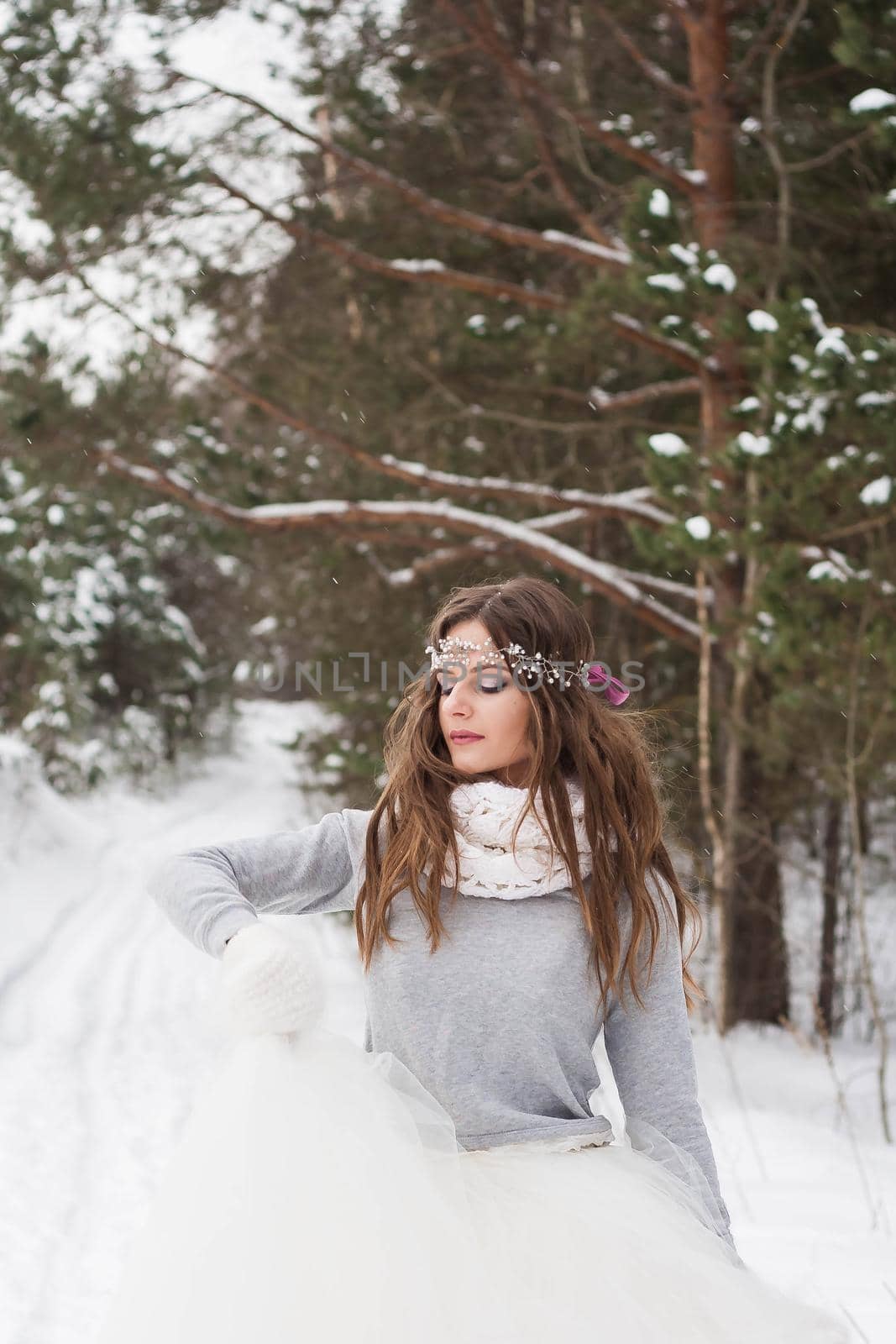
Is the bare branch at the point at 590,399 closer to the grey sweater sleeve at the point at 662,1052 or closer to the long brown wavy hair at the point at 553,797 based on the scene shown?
the long brown wavy hair at the point at 553,797

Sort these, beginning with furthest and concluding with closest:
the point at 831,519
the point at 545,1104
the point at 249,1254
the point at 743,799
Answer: the point at 743,799, the point at 831,519, the point at 545,1104, the point at 249,1254

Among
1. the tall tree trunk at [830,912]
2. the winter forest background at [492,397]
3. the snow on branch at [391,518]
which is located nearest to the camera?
the winter forest background at [492,397]

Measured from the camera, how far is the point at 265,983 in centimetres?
153

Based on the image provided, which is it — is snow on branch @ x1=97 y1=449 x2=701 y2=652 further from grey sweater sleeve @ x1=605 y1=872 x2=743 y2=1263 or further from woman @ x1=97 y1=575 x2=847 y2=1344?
grey sweater sleeve @ x1=605 y1=872 x2=743 y2=1263

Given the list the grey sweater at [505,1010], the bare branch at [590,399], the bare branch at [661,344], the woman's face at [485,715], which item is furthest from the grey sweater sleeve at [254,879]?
the bare branch at [661,344]

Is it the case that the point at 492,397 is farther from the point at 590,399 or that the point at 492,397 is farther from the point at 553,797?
the point at 553,797

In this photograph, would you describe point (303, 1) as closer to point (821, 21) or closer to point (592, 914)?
point (821, 21)

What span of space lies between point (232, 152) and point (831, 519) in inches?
153

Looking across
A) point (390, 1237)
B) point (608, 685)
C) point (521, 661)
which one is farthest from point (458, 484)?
point (390, 1237)

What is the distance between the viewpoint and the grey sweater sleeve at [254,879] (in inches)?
64.7

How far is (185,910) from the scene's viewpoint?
1.66m

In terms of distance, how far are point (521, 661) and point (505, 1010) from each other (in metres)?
0.54

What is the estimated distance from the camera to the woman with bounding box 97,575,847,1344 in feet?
4.64

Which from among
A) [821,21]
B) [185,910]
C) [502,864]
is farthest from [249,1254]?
[821,21]
